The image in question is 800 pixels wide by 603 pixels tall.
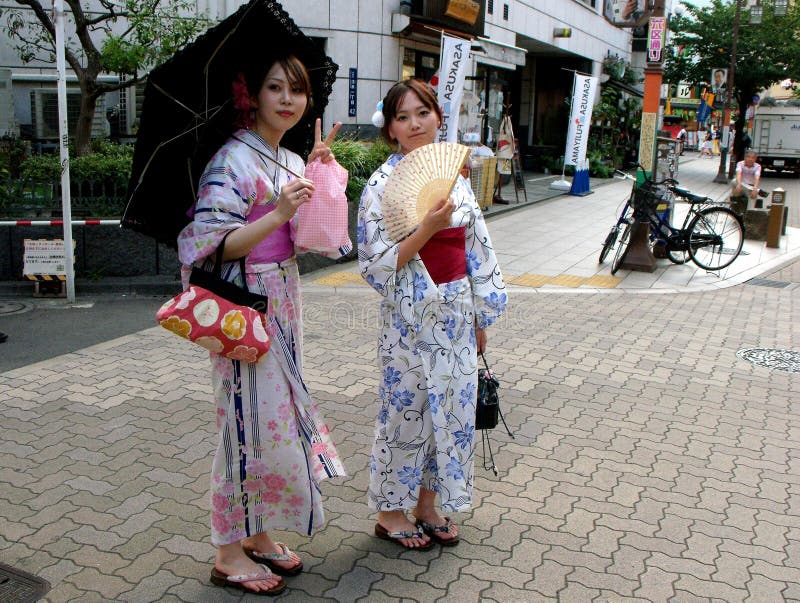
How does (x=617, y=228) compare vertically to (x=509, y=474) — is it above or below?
above

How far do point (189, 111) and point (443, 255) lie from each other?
1.10m

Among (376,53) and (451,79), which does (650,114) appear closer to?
(451,79)

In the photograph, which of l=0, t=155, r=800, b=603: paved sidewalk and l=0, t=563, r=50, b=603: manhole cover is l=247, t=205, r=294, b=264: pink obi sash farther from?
l=0, t=563, r=50, b=603: manhole cover

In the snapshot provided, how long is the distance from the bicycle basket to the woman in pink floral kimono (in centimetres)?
785

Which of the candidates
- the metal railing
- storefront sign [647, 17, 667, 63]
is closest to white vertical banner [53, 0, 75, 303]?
the metal railing

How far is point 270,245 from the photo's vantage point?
9.45 feet

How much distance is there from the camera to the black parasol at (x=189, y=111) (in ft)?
8.84

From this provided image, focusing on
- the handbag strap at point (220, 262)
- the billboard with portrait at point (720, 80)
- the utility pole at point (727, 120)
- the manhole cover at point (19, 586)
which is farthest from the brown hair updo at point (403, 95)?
the billboard with portrait at point (720, 80)

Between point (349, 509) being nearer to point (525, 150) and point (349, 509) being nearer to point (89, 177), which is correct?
point (89, 177)

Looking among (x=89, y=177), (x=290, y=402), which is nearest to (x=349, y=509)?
(x=290, y=402)

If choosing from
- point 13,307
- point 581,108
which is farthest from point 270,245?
point 581,108

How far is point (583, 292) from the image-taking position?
8.96 metres

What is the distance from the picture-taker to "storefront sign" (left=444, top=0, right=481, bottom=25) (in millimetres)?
16828

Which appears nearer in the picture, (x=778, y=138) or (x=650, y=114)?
(x=650, y=114)
